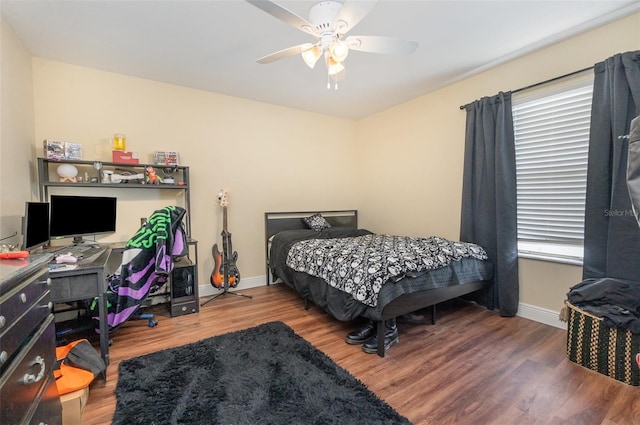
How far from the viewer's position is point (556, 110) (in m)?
2.56

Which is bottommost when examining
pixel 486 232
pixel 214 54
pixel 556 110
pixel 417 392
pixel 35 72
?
pixel 417 392

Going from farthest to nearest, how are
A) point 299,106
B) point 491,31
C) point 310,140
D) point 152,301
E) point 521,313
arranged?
Result: point 310,140, point 299,106, point 152,301, point 521,313, point 491,31

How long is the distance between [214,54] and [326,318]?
2.75m

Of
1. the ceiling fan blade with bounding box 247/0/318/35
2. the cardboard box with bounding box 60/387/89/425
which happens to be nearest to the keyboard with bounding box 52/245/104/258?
the cardboard box with bounding box 60/387/89/425

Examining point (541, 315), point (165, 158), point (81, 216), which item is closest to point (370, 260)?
point (541, 315)

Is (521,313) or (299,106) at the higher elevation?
(299,106)

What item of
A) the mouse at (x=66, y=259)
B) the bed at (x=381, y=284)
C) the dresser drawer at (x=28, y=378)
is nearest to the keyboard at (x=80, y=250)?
the mouse at (x=66, y=259)

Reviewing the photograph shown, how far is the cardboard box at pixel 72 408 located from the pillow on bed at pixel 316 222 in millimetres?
2877

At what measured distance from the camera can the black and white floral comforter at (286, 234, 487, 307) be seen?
6.88 ft

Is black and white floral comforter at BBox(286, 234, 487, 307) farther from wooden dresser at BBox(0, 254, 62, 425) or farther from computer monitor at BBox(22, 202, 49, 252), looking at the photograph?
computer monitor at BBox(22, 202, 49, 252)

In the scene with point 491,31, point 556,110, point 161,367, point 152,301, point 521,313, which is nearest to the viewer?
point 161,367

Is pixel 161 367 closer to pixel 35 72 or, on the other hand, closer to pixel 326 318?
pixel 326 318

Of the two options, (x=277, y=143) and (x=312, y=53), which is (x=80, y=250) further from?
(x=277, y=143)

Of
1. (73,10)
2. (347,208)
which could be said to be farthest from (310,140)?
(73,10)
